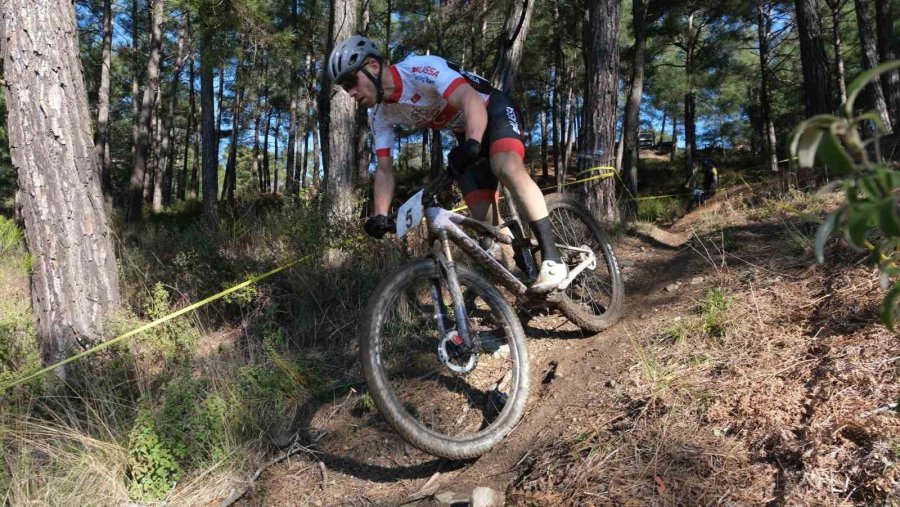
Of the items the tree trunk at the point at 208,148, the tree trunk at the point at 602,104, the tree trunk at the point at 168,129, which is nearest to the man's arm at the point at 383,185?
the tree trunk at the point at 602,104

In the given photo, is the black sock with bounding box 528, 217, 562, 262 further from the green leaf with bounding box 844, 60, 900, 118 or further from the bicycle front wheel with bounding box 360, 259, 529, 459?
the green leaf with bounding box 844, 60, 900, 118

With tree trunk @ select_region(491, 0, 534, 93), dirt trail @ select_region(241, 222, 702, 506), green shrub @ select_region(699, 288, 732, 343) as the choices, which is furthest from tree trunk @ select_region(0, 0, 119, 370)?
tree trunk @ select_region(491, 0, 534, 93)

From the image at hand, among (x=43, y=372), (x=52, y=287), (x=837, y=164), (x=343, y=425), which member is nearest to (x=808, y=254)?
(x=343, y=425)

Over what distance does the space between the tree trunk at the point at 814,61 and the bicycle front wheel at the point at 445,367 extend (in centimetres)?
738

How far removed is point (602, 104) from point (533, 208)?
3371 millimetres

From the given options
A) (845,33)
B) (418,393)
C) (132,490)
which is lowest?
(132,490)

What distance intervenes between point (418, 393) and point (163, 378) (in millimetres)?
1536

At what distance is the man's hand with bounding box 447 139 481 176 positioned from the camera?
7.64ft

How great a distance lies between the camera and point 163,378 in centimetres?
320

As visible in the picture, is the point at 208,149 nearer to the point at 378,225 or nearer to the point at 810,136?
the point at 378,225

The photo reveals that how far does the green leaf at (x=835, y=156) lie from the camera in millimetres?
563

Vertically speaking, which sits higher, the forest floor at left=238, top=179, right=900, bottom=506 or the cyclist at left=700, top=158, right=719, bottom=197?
the cyclist at left=700, top=158, right=719, bottom=197

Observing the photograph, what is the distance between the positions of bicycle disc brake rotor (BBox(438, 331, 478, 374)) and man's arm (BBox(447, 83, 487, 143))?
91cm

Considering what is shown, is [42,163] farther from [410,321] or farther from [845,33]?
[845,33]
